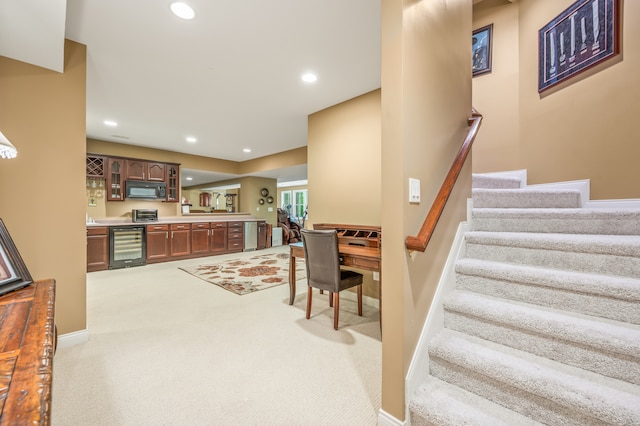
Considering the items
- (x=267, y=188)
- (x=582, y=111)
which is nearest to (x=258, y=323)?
(x=582, y=111)

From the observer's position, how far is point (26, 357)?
0.83m

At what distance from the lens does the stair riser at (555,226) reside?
5.71ft

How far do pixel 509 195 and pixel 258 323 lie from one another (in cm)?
273

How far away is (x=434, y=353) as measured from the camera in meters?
1.48

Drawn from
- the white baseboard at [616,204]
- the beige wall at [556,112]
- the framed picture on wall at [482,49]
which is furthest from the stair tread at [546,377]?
the framed picture on wall at [482,49]

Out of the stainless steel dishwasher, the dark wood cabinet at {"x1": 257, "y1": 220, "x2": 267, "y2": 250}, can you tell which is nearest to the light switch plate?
the stainless steel dishwasher

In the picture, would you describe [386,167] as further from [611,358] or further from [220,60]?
[220,60]

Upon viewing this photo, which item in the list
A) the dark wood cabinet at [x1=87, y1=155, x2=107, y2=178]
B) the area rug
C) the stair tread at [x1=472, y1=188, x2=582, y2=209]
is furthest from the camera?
the dark wood cabinet at [x1=87, y1=155, x2=107, y2=178]

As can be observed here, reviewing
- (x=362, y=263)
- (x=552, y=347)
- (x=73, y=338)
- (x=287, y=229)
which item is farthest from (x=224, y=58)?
(x=287, y=229)

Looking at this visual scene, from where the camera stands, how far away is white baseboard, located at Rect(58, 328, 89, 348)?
2.22 metres

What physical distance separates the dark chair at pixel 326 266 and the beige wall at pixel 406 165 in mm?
1052

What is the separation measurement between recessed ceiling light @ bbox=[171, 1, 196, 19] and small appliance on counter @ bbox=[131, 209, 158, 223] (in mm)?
4735

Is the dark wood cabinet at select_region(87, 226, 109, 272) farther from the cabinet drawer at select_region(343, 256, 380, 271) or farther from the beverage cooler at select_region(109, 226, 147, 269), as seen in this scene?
the cabinet drawer at select_region(343, 256, 380, 271)

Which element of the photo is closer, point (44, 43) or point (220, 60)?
point (44, 43)
